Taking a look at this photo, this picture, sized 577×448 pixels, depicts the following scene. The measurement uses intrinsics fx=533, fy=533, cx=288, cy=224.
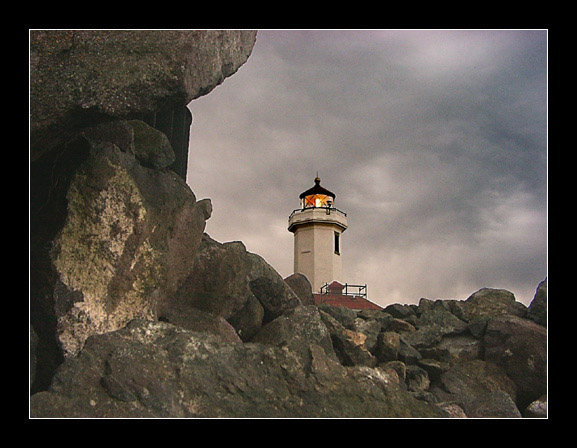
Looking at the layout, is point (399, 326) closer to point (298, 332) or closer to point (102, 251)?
point (298, 332)

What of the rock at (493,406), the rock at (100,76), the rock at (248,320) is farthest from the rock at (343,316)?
the rock at (100,76)

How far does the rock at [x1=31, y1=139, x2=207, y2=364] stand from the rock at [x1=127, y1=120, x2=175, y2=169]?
0.34 metres

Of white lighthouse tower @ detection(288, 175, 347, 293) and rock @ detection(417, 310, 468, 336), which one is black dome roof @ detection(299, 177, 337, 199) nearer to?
white lighthouse tower @ detection(288, 175, 347, 293)

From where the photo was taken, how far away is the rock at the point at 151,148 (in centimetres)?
766

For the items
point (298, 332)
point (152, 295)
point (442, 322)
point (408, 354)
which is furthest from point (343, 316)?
point (152, 295)

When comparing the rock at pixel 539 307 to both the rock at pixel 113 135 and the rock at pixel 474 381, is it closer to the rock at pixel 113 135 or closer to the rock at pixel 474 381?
the rock at pixel 474 381

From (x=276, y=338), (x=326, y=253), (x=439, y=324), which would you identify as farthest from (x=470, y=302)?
(x=326, y=253)

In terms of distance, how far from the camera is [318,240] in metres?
37.8

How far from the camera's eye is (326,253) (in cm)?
3753

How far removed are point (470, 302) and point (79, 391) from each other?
28.6ft

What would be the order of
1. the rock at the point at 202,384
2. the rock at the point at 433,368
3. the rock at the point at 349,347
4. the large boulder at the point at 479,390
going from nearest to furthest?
1. the rock at the point at 202,384
2. the large boulder at the point at 479,390
3. the rock at the point at 349,347
4. the rock at the point at 433,368

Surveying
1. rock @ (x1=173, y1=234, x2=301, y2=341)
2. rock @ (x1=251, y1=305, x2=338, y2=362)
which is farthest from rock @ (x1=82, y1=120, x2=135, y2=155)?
rock @ (x1=251, y1=305, x2=338, y2=362)

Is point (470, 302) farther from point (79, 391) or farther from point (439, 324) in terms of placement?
point (79, 391)

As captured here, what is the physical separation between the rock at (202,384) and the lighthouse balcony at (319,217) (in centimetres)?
3190
